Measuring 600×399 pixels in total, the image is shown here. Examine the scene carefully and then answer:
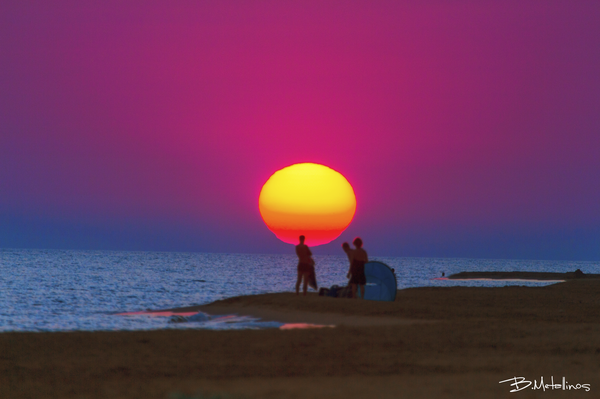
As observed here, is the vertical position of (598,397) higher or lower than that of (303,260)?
lower

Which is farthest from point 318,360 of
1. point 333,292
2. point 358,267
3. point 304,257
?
point 333,292

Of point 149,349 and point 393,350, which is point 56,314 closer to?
point 149,349

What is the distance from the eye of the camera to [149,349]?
11.5 m

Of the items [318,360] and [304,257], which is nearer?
[318,360]

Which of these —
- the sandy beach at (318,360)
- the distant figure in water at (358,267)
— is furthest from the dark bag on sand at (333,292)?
the sandy beach at (318,360)

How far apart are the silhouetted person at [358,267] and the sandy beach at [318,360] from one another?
353 cm

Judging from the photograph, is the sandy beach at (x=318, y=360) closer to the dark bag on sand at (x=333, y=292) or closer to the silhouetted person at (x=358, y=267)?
the silhouetted person at (x=358, y=267)

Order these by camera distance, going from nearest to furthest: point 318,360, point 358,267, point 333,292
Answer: point 318,360 → point 358,267 → point 333,292

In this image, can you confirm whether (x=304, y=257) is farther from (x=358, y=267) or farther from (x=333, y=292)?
(x=358, y=267)

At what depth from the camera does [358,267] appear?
800 inches

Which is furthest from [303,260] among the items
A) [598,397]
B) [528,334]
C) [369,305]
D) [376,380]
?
[598,397]

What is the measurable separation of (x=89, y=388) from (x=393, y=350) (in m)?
5.46

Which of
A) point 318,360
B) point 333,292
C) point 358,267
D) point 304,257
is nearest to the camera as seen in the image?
point 318,360

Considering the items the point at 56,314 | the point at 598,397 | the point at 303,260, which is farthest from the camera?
the point at 56,314
